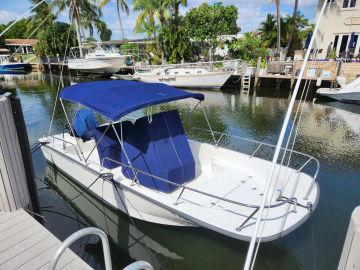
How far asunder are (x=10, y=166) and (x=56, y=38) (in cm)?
4256

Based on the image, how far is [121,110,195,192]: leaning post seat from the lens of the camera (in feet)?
20.7

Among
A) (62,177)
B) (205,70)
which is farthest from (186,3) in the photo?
(62,177)

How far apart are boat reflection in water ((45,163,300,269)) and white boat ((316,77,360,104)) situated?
1550 centimetres

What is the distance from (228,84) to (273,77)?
14.0ft

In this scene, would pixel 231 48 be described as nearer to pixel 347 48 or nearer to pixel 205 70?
pixel 205 70

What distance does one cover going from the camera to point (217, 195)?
20.1 feet

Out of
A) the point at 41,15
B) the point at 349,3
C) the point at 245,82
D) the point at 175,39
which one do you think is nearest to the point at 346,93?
the point at 245,82

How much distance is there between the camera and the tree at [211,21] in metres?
26.9

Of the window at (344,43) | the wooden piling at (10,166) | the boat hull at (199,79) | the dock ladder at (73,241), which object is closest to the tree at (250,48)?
the boat hull at (199,79)

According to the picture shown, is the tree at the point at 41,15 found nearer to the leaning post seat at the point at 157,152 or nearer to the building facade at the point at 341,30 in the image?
the building facade at the point at 341,30

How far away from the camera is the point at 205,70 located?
77.9 ft

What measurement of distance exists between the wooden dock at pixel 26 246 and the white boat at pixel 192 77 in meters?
20.0

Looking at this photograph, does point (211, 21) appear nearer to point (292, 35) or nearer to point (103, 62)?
point (292, 35)

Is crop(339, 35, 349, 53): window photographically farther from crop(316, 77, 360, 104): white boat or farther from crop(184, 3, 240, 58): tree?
crop(184, 3, 240, 58): tree
